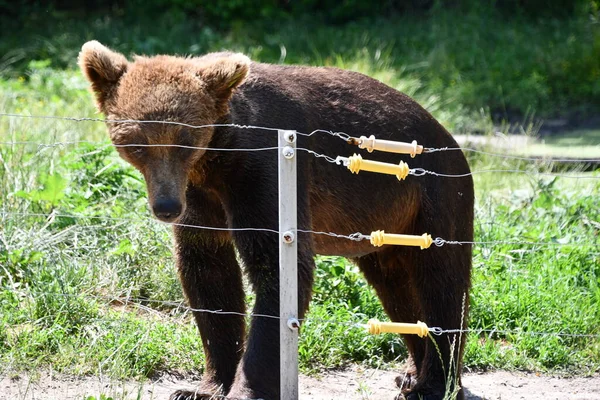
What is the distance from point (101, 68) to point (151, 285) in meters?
2.30

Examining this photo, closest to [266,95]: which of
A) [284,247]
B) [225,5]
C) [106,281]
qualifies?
[284,247]

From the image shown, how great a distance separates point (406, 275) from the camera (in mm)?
5754

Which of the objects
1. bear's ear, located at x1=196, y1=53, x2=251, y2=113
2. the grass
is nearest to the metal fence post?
bear's ear, located at x1=196, y1=53, x2=251, y2=113

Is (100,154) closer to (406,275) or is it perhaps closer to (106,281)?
(106,281)

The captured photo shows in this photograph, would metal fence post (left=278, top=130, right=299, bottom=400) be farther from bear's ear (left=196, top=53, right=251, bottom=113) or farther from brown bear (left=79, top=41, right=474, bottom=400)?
bear's ear (left=196, top=53, right=251, bottom=113)

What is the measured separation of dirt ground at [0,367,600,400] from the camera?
525cm

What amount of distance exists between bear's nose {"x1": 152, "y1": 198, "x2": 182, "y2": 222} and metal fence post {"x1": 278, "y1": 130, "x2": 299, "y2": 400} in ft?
1.92

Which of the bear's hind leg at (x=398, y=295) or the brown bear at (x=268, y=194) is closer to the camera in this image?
the brown bear at (x=268, y=194)

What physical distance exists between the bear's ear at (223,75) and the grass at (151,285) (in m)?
1.21

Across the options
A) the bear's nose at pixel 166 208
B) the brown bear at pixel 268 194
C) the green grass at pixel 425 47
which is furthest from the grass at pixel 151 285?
the green grass at pixel 425 47

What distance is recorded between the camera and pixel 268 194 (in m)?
4.70

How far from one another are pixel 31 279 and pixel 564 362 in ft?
11.7

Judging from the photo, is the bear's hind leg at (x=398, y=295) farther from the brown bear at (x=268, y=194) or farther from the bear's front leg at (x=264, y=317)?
the bear's front leg at (x=264, y=317)

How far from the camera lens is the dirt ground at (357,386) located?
17.2 feet
